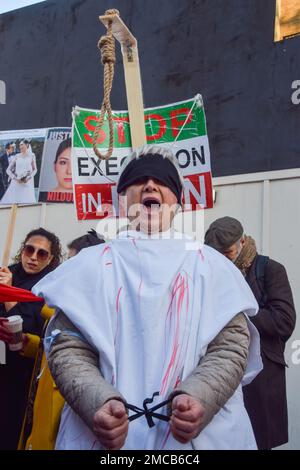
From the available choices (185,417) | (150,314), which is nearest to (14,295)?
(150,314)

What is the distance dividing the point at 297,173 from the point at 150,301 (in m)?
4.10

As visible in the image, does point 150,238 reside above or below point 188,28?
below

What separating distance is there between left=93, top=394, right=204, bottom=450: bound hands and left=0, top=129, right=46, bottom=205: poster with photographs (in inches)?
101

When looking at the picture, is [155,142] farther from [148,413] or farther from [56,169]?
[148,413]

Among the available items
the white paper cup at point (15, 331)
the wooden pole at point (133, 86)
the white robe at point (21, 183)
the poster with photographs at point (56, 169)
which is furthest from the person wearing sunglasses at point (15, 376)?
the wooden pole at point (133, 86)

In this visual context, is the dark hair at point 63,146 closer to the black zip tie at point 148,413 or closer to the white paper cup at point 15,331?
the white paper cup at point 15,331

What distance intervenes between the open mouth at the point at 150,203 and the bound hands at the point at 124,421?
68 cm

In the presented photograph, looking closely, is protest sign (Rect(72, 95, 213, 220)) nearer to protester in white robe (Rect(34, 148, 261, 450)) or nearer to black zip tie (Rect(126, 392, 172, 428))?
protester in white robe (Rect(34, 148, 261, 450))

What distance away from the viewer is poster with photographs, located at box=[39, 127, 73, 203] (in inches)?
157

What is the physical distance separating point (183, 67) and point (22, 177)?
11.2ft

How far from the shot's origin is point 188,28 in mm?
6773

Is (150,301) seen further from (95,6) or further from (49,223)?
(95,6)
